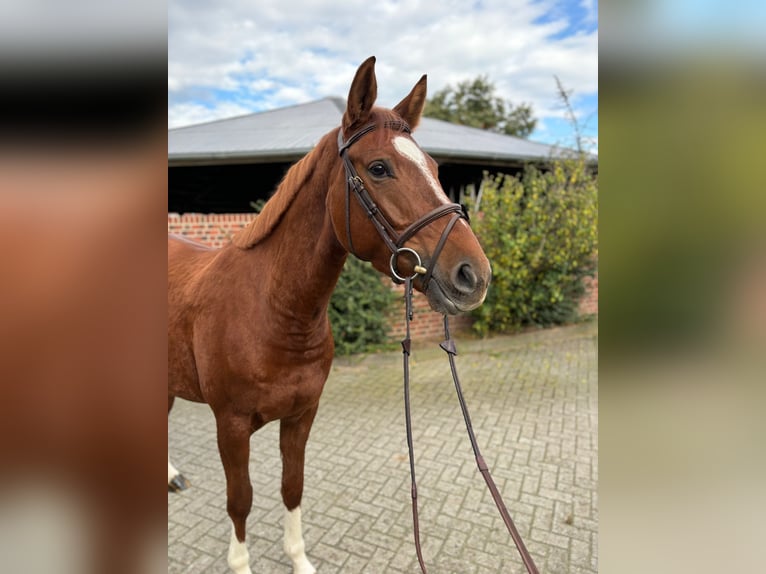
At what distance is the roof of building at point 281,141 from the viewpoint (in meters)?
6.77

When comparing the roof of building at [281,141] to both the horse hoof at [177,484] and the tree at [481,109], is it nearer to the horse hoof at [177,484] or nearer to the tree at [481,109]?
the horse hoof at [177,484]

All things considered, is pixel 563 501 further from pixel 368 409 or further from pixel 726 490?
pixel 726 490

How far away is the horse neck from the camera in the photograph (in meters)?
1.81

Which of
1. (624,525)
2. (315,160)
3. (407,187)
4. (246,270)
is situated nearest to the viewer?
(624,525)

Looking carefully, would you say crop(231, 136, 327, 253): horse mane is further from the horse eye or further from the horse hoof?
the horse hoof

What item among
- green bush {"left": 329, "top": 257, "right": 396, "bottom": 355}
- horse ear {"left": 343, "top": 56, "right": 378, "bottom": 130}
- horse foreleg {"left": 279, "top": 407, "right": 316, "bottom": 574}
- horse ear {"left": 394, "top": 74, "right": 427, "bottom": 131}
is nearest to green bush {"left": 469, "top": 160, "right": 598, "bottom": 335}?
green bush {"left": 329, "top": 257, "right": 396, "bottom": 355}

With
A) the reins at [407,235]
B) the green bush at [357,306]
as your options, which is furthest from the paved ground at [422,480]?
the reins at [407,235]

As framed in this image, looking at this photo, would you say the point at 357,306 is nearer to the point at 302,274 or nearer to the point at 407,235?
the point at 302,274

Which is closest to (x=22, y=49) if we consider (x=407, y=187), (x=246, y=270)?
(x=407, y=187)

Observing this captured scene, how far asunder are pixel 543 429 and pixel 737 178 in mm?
4396

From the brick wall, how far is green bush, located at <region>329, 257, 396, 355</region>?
370 millimetres

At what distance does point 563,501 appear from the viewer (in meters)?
3.24

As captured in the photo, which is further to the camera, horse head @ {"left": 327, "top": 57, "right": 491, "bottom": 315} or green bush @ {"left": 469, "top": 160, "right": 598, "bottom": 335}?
green bush @ {"left": 469, "top": 160, "right": 598, "bottom": 335}

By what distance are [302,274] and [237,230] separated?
16.4 ft
